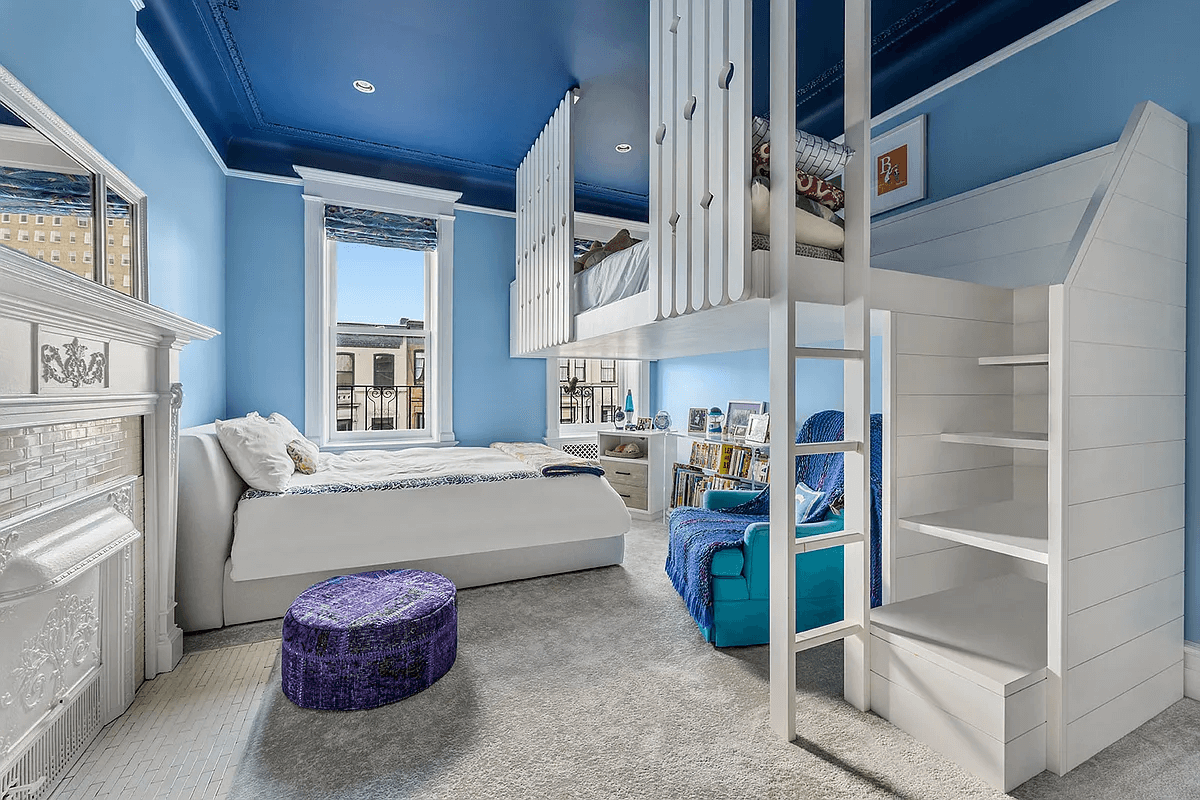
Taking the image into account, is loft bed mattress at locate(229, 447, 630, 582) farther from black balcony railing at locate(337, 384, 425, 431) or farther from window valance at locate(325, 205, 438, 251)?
window valance at locate(325, 205, 438, 251)

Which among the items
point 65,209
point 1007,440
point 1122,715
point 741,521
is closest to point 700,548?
point 741,521

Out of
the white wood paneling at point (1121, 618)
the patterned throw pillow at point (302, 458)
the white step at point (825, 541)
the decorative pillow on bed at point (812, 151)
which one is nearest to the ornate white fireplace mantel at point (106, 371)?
the patterned throw pillow at point (302, 458)

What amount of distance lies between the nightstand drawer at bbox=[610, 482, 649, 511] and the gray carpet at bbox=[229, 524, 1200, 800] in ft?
7.32

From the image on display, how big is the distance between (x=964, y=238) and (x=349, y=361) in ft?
13.4

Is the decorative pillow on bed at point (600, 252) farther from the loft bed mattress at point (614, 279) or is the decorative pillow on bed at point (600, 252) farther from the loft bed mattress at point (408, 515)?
the loft bed mattress at point (408, 515)

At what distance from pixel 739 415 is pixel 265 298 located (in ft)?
11.8

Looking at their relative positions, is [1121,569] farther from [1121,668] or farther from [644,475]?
[644,475]

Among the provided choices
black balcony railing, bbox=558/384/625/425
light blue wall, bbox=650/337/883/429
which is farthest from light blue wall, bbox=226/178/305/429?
light blue wall, bbox=650/337/883/429

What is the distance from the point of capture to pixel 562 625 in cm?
250

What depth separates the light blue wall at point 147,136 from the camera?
176 cm

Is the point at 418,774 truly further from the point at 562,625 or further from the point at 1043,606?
the point at 1043,606

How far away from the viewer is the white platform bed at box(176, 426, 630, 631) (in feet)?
7.91

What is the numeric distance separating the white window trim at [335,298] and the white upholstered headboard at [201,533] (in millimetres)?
1714

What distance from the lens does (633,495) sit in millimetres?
4570
